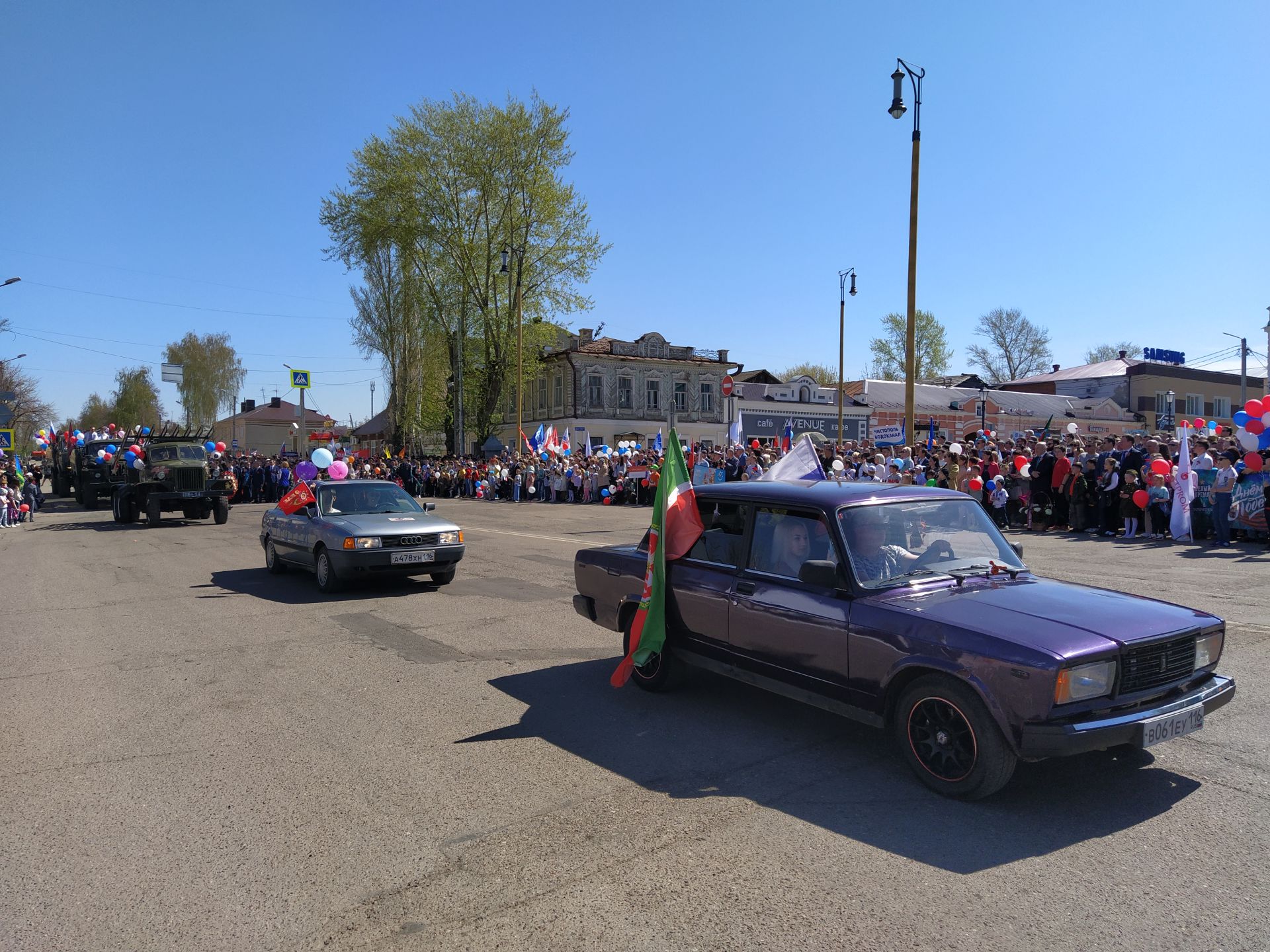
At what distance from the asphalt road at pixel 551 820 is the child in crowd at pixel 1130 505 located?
812cm

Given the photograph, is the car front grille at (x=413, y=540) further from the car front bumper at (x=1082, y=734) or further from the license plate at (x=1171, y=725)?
the license plate at (x=1171, y=725)

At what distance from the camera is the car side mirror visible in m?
4.81

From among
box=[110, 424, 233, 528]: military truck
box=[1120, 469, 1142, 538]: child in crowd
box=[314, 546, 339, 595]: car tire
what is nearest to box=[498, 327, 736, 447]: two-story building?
box=[110, 424, 233, 528]: military truck

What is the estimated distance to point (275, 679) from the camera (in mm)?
Answer: 6961

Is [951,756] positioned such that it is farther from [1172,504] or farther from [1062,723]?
[1172,504]

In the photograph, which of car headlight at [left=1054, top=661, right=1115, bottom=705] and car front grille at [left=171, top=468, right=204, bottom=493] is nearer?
car headlight at [left=1054, top=661, right=1115, bottom=705]

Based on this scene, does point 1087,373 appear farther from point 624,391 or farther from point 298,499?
point 298,499

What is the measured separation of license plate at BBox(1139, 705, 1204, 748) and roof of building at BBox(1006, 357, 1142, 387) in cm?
7166

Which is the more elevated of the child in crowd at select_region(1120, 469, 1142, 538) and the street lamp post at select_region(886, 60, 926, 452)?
the street lamp post at select_region(886, 60, 926, 452)

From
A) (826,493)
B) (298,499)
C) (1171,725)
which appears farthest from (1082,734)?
(298,499)

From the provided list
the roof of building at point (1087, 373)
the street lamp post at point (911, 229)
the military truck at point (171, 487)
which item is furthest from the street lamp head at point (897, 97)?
the roof of building at point (1087, 373)

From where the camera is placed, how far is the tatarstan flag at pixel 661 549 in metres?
6.07

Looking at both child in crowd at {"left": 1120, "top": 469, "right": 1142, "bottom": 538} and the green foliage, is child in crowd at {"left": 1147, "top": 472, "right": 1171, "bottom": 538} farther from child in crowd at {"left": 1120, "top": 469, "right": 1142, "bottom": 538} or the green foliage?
the green foliage

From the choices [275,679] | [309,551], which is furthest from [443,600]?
[275,679]
